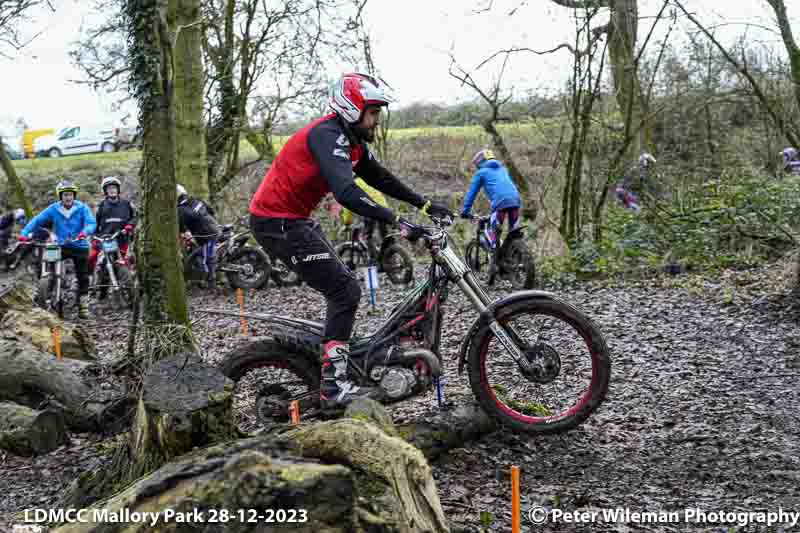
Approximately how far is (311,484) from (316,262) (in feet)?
7.87

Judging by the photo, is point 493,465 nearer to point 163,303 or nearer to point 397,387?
point 397,387

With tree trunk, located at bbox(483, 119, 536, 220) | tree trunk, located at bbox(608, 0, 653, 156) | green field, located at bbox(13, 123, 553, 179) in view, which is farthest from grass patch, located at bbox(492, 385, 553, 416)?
green field, located at bbox(13, 123, 553, 179)

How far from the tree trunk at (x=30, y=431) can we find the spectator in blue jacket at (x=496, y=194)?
23.5ft

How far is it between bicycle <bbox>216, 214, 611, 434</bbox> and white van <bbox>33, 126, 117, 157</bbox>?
103 ft

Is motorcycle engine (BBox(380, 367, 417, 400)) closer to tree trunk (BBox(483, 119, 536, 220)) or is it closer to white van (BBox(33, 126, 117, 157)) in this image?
tree trunk (BBox(483, 119, 536, 220))

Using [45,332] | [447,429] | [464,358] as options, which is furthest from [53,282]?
[447,429]

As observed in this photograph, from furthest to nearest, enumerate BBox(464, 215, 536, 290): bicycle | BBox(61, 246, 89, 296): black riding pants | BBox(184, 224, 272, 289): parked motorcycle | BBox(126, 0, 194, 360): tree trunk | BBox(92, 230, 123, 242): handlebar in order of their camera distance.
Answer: BBox(184, 224, 272, 289): parked motorcycle < BBox(92, 230, 123, 242): handlebar < BBox(61, 246, 89, 296): black riding pants < BBox(464, 215, 536, 290): bicycle < BBox(126, 0, 194, 360): tree trunk

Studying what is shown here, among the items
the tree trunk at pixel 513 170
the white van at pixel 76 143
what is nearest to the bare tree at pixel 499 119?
the tree trunk at pixel 513 170

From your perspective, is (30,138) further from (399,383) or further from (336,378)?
(399,383)

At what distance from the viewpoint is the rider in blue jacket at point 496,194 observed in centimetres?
1174

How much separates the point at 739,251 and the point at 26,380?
10121mm

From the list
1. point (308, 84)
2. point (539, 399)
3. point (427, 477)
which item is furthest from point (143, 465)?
point (308, 84)

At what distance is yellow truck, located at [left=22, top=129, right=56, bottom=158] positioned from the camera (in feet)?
116

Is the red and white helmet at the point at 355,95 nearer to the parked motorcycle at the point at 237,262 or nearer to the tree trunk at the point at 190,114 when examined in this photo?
the parked motorcycle at the point at 237,262
